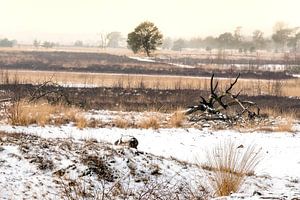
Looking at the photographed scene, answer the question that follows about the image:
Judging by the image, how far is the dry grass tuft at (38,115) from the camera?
12993 mm

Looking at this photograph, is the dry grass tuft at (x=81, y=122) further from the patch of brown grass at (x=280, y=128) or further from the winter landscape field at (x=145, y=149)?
the patch of brown grass at (x=280, y=128)

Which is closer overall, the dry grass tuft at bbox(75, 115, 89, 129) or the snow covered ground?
the snow covered ground

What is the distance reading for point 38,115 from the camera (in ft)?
44.9

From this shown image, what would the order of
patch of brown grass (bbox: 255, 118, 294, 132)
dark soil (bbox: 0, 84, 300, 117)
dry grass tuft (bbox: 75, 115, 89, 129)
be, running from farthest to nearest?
1. dark soil (bbox: 0, 84, 300, 117)
2. patch of brown grass (bbox: 255, 118, 294, 132)
3. dry grass tuft (bbox: 75, 115, 89, 129)

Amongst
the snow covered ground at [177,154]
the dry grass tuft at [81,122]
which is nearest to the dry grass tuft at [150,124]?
the snow covered ground at [177,154]

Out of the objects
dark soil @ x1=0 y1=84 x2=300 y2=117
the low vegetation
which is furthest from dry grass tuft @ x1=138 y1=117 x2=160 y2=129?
dark soil @ x1=0 y1=84 x2=300 y2=117

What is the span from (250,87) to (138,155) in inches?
899

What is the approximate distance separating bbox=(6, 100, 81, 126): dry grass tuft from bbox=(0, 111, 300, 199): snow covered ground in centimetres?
41

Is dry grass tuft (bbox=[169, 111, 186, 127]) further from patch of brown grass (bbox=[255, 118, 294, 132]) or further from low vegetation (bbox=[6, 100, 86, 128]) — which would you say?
low vegetation (bbox=[6, 100, 86, 128])

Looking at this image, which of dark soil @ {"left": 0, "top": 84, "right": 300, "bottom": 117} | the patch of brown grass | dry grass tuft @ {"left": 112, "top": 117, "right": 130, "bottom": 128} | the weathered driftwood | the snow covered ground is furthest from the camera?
dark soil @ {"left": 0, "top": 84, "right": 300, "bottom": 117}

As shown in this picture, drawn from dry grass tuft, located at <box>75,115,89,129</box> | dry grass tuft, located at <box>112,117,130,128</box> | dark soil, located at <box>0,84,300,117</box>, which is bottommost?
dark soil, located at <box>0,84,300,117</box>

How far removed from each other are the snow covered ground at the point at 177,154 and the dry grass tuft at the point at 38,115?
1.33 feet

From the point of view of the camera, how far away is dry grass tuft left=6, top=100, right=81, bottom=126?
12993 mm

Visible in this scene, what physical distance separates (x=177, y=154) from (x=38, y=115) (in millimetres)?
5133
